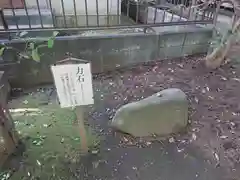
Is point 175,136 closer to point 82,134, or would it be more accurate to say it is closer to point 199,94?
point 199,94

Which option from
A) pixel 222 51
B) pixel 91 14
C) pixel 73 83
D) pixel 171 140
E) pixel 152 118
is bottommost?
pixel 171 140

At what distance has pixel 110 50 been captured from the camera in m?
3.38

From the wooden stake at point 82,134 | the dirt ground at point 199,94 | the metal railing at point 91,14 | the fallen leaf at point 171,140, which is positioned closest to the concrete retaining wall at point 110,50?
the dirt ground at point 199,94

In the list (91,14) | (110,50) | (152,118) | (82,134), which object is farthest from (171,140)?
(91,14)

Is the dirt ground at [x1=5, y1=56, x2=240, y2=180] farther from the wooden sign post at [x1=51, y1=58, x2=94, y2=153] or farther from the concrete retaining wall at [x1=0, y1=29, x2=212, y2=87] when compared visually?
the wooden sign post at [x1=51, y1=58, x2=94, y2=153]

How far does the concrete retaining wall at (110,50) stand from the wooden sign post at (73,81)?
155cm

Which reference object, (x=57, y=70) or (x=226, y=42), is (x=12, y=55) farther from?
(x=226, y=42)

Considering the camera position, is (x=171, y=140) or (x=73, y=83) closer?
(x=73, y=83)

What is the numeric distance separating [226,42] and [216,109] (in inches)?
47.3

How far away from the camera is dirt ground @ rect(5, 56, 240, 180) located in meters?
2.04

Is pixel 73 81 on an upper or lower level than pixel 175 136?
upper

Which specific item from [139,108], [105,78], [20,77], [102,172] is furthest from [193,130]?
[20,77]

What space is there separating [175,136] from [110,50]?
5.41 ft

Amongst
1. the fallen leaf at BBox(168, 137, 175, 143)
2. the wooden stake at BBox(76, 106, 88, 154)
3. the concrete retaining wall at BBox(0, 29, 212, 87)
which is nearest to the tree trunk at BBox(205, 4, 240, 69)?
the concrete retaining wall at BBox(0, 29, 212, 87)
